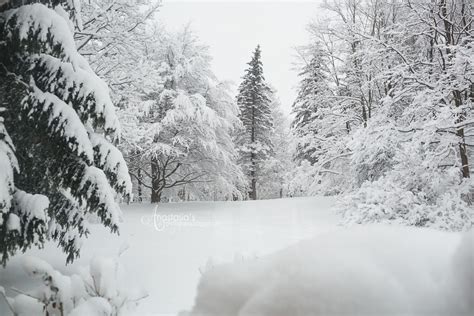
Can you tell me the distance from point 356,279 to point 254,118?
13.1 meters

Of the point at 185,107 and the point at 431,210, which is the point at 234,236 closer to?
the point at 431,210

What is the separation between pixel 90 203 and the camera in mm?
2809

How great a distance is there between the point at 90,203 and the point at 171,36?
7469 millimetres

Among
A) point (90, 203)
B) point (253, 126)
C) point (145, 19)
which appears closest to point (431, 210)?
point (90, 203)

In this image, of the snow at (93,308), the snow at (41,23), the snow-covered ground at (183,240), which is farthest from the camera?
the snow-covered ground at (183,240)

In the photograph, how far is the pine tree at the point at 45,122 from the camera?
8.24 ft

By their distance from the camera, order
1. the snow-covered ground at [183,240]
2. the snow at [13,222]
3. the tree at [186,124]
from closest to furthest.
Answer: the snow at [13,222]
the snow-covered ground at [183,240]
the tree at [186,124]

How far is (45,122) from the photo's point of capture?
257 cm

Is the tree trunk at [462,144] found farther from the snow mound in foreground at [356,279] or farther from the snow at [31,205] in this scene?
the snow at [31,205]

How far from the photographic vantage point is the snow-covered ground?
3.21 m

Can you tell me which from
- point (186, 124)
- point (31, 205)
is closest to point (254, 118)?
point (186, 124)

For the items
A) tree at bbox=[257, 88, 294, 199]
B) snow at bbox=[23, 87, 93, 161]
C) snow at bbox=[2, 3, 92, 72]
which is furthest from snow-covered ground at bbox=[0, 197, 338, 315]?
tree at bbox=[257, 88, 294, 199]

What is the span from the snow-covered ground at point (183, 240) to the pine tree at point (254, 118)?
209 inches

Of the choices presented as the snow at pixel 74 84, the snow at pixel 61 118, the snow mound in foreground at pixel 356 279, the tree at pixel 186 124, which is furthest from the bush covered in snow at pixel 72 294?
the tree at pixel 186 124
